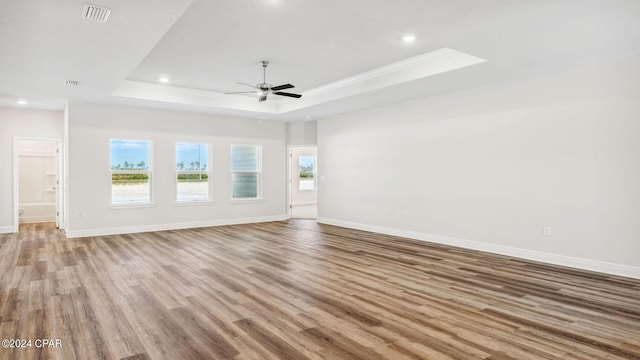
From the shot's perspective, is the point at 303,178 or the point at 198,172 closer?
the point at 198,172

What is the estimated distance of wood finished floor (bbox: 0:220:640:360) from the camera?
2674 mm

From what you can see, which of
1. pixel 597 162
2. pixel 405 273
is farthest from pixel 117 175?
pixel 597 162

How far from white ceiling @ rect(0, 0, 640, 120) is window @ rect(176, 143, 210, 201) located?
5.79 ft

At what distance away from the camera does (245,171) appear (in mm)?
9570

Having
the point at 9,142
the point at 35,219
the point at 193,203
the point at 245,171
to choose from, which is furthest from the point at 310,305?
the point at 35,219

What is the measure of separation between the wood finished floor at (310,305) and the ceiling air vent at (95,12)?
266 cm

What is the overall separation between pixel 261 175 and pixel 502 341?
767cm

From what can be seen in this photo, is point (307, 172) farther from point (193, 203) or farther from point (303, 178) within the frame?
point (193, 203)

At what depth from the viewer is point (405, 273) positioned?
4.65 meters

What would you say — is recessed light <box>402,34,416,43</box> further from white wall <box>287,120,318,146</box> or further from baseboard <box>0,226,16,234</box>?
baseboard <box>0,226,16,234</box>

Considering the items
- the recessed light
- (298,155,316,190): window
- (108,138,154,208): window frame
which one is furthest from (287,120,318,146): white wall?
the recessed light

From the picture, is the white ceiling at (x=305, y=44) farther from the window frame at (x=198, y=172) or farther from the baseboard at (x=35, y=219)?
the baseboard at (x=35, y=219)

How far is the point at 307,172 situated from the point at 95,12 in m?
10.7

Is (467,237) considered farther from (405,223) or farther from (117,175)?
(117,175)
